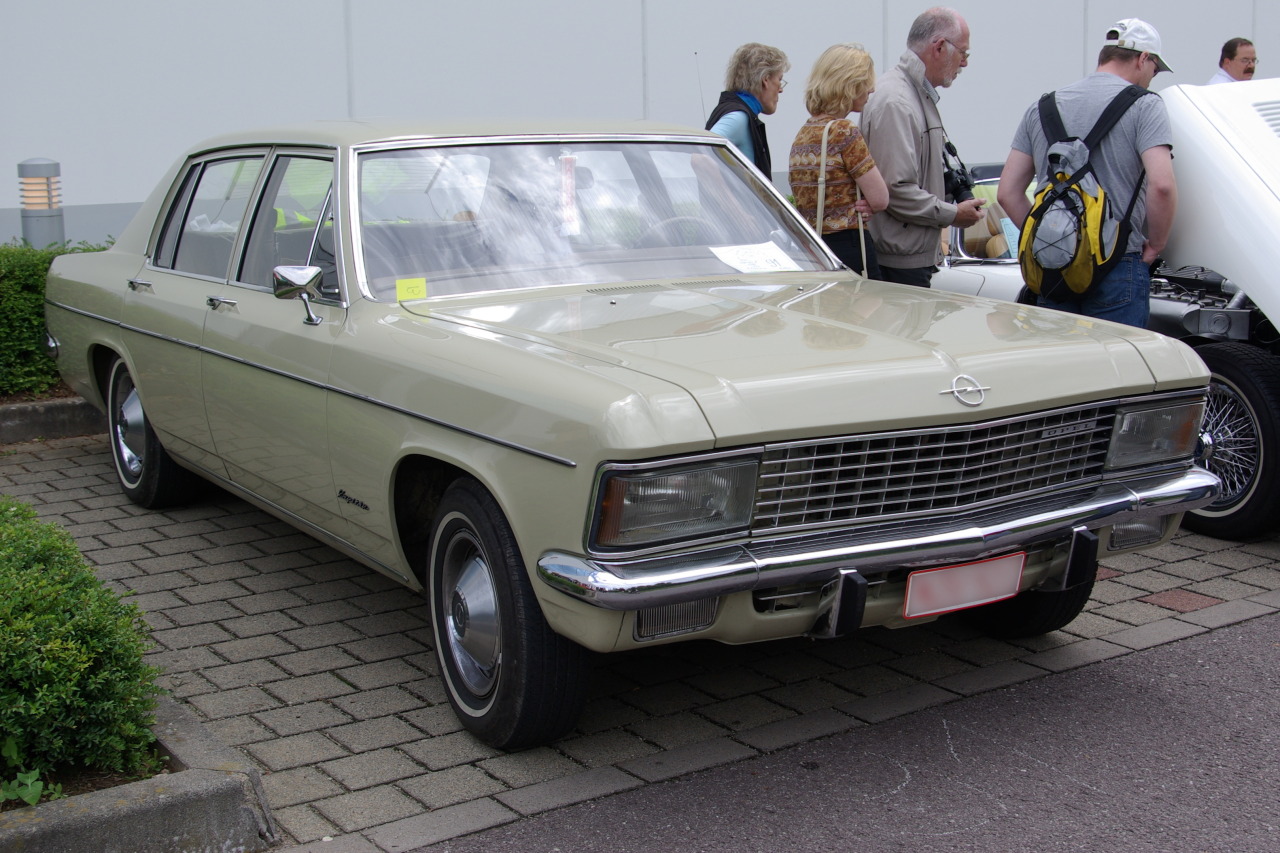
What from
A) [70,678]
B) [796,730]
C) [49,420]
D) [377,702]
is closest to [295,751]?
[377,702]

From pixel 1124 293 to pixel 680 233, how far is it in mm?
1929

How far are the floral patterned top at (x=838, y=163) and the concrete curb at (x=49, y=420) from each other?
401 centimetres

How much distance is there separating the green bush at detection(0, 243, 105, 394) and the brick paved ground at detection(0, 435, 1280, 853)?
2170mm

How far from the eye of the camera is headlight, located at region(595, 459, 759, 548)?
2.87 m

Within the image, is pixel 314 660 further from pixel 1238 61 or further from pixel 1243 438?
pixel 1238 61

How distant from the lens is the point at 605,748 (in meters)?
3.50

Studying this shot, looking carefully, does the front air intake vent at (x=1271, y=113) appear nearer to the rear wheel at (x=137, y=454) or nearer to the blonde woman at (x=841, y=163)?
the blonde woman at (x=841, y=163)

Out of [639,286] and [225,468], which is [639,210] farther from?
[225,468]

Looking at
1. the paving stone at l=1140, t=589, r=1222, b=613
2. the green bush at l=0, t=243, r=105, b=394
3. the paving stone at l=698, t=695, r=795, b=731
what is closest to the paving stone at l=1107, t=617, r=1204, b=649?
the paving stone at l=1140, t=589, r=1222, b=613

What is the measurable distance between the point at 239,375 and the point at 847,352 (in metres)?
2.22

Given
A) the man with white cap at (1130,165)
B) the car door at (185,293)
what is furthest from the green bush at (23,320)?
the man with white cap at (1130,165)

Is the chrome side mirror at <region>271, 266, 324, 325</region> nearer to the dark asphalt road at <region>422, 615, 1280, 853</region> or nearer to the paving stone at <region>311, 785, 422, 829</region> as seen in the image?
the paving stone at <region>311, 785, 422, 829</region>

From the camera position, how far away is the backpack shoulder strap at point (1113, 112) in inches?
204

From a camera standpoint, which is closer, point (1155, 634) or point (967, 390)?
point (967, 390)
